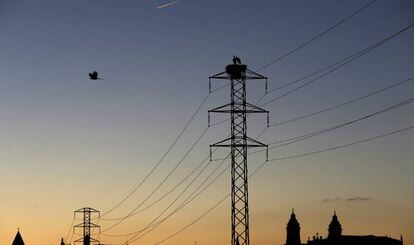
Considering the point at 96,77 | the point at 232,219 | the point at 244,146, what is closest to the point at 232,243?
the point at 232,219

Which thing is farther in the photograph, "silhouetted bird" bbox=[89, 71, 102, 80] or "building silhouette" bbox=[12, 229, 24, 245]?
"building silhouette" bbox=[12, 229, 24, 245]

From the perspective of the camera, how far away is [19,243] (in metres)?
183

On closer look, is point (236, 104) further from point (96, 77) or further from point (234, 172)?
point (96, 77)

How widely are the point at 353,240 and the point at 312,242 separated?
13704mm

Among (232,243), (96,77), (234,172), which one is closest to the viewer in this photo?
(232,243)

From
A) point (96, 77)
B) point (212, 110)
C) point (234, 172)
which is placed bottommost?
point (234, 172)

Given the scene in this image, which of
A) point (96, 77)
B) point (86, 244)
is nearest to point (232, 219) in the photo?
point (96, 77)

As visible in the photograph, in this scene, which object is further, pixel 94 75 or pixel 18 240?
pixel 18 240

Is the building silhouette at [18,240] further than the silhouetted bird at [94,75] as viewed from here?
Yes

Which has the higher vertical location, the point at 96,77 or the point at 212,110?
the point at 96,77

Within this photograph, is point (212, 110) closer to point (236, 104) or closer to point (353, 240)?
point (236, 104)

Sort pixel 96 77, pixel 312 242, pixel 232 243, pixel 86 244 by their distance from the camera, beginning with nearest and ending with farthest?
pixel 232 243, pixel 96 77, pixel 86 244, pixel 312 242

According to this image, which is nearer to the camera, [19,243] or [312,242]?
[19,243]

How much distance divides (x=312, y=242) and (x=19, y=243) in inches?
2501
